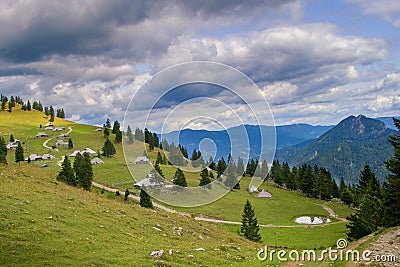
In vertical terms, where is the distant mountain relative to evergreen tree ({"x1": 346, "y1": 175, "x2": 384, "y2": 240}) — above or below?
above

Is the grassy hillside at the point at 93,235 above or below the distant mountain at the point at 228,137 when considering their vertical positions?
below

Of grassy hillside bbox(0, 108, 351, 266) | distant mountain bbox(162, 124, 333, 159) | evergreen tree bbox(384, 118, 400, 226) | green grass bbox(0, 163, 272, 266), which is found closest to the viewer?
green grass bbox(0, 163, 272, 266)

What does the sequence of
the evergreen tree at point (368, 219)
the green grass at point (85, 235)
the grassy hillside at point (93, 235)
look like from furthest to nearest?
the evergreen tree at point (368, 219) → the grassy hillside at point (93, 235) → the green grass at point (85, 235)

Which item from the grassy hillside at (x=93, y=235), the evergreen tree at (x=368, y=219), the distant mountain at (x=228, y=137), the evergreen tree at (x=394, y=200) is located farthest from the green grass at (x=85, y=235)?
the evergreen tree at (x=394, y=200)

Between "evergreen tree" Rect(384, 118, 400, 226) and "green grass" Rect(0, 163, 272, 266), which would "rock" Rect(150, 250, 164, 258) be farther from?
"evergreen tree" Rect(384, 118, 400, 226)

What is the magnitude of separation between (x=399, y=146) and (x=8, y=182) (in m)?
46.8

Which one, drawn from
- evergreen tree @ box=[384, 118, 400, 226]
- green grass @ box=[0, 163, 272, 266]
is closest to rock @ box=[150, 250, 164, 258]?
green grass @ box=[0, 163, 272, 266]

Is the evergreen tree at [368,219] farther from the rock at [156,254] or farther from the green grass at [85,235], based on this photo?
the rock at [156,254]

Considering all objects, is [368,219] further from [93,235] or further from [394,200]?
[93,235]

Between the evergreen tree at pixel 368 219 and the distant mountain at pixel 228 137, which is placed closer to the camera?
the distant mountain at pixel 228 137

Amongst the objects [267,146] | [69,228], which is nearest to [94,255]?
[69,228]

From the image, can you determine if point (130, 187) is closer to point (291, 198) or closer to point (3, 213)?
point (291, 198)

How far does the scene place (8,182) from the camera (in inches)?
1409

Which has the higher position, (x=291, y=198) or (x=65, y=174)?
(x=65, y=174)
